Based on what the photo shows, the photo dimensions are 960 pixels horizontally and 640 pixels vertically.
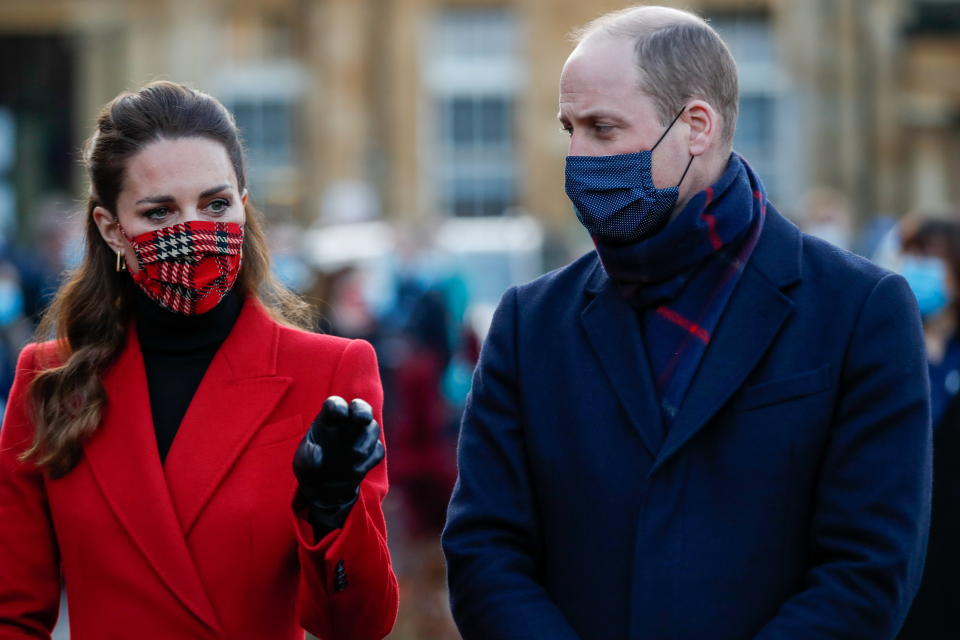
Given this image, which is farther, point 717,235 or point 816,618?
point 717,235

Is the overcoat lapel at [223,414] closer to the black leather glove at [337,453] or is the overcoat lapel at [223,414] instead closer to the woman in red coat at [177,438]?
the woman in red coat at [177,438]

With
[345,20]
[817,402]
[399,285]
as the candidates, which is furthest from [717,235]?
[345,20]

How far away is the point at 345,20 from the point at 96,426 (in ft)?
65.2

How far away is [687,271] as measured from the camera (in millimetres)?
3205

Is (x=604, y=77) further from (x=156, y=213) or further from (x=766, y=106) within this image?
(x=766, y=106)

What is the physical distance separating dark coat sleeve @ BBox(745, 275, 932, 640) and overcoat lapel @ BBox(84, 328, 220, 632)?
1.17 meters

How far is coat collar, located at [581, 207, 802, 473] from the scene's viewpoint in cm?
311

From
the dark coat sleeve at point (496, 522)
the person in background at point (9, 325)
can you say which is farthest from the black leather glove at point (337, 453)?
the person in background at point (9, 325)

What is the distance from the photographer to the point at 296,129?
23.8m

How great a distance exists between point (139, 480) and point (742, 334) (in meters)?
1.28

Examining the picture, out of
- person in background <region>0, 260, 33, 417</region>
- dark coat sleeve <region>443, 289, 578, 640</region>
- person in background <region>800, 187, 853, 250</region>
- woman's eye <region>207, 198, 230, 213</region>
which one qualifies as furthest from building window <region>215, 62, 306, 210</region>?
dark coat sleeve <region>443, 289, 578, 640</region>

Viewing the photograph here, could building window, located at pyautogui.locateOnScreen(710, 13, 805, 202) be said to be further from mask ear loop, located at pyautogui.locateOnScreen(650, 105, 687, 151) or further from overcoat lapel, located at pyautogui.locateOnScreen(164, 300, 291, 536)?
mask ear loop, located at pyautogui.locateOnScreen(650, 105, 687, 151)

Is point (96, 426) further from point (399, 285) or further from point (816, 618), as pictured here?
point (399, 285)

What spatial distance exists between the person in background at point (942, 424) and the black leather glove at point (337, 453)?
221cm
